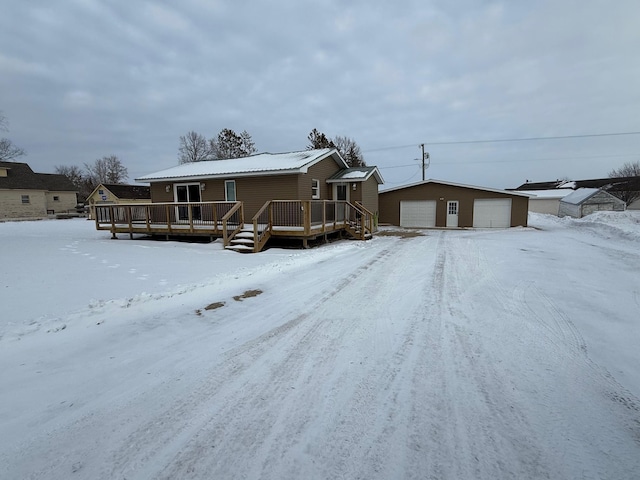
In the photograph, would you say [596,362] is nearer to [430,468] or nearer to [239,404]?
[430,468]

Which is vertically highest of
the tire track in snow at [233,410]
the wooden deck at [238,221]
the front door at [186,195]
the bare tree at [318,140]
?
the bare tree at [318,140]

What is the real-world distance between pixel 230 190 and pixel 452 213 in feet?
52.6

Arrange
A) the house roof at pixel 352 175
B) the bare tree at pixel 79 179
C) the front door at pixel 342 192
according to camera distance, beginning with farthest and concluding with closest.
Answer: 1. the bare tree at pixel 79 179
2. the front door at pixel 342 192
3. the house roof at pixel 352 175

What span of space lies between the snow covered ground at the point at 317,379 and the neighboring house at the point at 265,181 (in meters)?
8.30

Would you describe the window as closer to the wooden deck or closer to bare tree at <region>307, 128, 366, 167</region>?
the wooden deck

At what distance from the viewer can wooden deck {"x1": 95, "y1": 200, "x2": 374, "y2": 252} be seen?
37.7 feet

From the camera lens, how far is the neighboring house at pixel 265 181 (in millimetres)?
14266

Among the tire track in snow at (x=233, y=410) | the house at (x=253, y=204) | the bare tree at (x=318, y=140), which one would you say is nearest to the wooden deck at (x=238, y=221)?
the house at (x=253, y=204)

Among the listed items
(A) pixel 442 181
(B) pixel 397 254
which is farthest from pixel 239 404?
(A) pixel 442 181

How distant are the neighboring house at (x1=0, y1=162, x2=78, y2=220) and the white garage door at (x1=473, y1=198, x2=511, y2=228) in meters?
40.1

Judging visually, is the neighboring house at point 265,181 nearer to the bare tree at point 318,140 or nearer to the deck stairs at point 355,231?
the deck stairs at point 355,231

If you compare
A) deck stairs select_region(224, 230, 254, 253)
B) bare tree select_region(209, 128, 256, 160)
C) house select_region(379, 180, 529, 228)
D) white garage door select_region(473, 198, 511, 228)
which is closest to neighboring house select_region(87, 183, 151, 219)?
bare tree select_region(209, 128, 256, 160)

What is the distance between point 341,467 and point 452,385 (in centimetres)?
145

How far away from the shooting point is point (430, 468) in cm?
212
